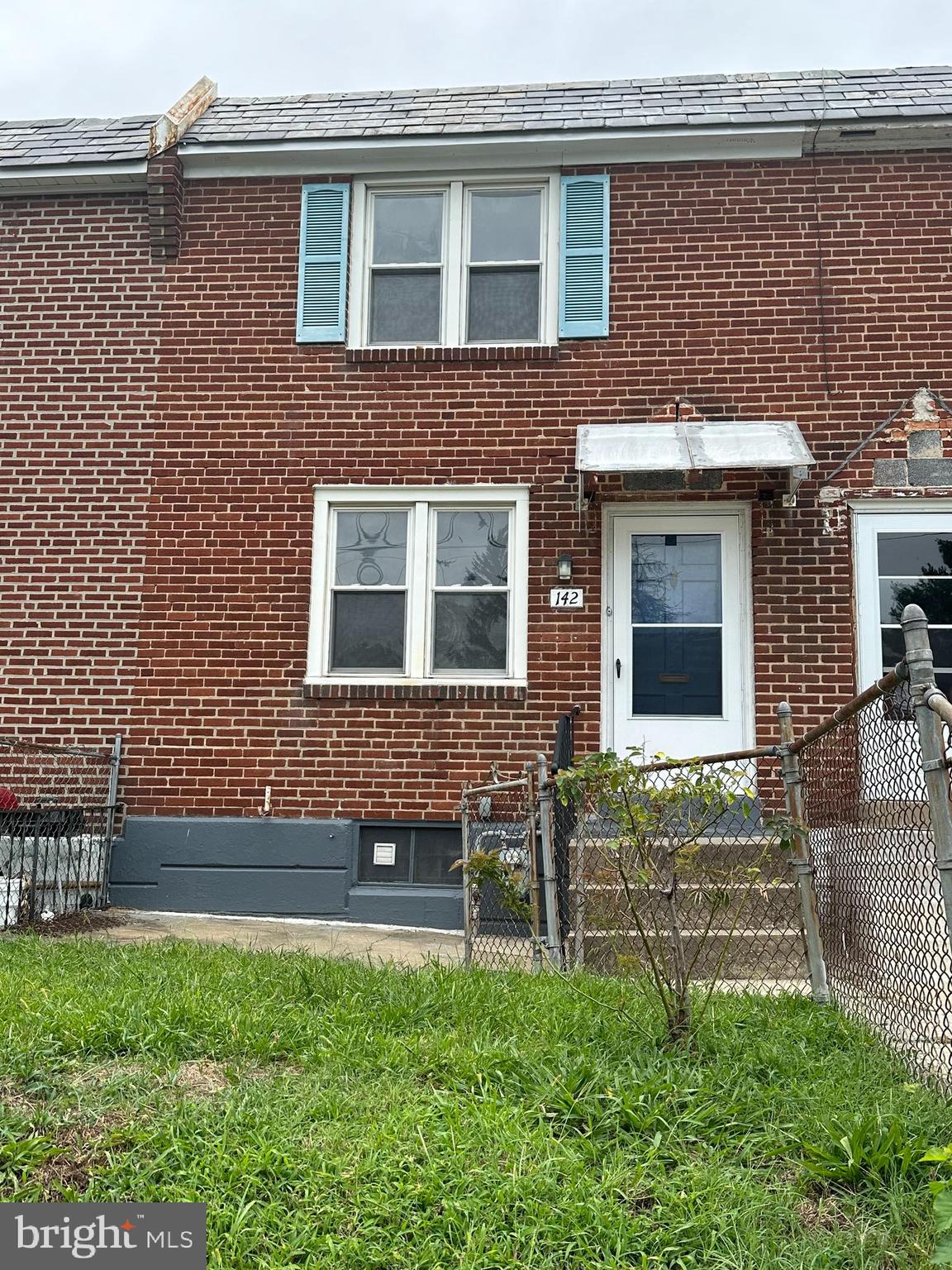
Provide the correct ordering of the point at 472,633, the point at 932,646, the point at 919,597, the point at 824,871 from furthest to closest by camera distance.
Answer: the point at 472,633 < the point at 919,597 < the point at 932,646 < the point at 824,871

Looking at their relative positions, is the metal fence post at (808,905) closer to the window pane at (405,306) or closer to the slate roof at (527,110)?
the window pane at (405,306)

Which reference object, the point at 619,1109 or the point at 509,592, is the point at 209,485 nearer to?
the point at 509,592

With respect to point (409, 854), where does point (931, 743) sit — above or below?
above

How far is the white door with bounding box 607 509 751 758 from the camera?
9.15 meters

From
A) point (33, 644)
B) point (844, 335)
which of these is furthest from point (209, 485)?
point (844, 335)

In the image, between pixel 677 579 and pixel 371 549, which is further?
pixel 371 549

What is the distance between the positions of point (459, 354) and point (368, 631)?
245cm

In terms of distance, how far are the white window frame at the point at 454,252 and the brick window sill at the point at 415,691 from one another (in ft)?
9.47

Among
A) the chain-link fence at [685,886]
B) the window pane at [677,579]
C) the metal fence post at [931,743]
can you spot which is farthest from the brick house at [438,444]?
the metal fence post at [931,743]

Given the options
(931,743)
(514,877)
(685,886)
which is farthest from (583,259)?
(931,743)

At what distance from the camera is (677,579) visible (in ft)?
30.6

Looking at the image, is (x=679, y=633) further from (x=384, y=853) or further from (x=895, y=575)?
(x=384, y=853)

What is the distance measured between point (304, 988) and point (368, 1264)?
208 cm

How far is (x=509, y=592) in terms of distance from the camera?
31.0ft
